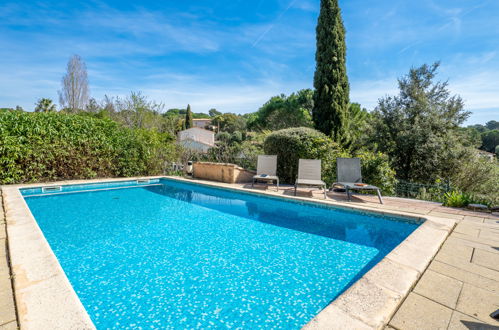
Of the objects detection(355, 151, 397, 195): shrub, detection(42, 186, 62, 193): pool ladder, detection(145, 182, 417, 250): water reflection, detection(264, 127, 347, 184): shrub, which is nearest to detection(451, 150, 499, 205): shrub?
detection(355, 151, 397, 195): shrub

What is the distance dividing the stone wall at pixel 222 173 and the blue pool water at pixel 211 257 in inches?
98.9

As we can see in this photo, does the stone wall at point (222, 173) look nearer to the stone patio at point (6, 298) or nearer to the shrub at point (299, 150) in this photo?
the shrub at point (299, 150)

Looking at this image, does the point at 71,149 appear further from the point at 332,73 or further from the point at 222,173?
the point at 332,73

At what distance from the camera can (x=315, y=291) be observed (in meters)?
2.66

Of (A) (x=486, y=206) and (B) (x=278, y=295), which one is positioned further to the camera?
(A) (x=486, y=206)

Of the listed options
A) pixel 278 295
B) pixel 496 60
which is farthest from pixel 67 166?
pixel 496 60

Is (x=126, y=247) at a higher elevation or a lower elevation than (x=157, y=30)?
lower

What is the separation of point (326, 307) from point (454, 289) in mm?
1337

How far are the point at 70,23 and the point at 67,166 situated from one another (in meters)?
7.45

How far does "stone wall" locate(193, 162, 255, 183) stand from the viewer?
899 centimetres

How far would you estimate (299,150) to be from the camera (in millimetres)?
8750

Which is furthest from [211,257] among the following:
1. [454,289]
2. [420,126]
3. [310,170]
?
[420,126]

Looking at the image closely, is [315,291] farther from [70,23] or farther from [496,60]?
[70,23]

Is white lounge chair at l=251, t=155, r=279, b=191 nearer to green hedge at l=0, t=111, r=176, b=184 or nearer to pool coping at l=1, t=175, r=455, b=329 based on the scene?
pool coping at l=1, t=175, r=455, b=329
